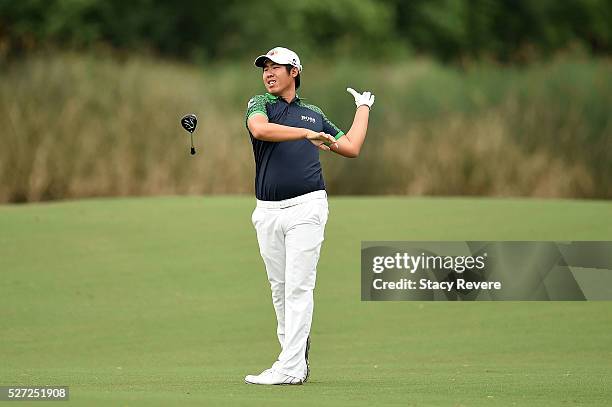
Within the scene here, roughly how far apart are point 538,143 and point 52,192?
747 cm

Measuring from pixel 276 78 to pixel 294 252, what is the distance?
0.98m

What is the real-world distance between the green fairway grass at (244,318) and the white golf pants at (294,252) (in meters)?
0.25

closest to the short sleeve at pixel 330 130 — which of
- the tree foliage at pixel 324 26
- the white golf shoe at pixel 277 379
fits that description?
the white golf shoe at pixel 277 379

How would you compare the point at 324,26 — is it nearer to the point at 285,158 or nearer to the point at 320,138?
the point at 285,158

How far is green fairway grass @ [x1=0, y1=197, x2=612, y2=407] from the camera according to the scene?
8156mm

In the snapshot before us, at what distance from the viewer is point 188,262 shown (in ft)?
49.5

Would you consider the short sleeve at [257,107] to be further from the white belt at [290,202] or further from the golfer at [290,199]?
the white belt at [290,202]

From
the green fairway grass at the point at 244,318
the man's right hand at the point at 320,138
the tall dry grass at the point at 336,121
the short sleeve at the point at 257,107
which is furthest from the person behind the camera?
the tall dry grass at the point at 336,121

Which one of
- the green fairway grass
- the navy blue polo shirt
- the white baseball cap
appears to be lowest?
the green fairway grass

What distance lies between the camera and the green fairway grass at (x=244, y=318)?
26.8 ft

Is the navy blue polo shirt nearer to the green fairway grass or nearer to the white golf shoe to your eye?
the white golf shoe

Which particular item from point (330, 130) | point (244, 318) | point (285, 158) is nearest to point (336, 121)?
point (244, 318)
